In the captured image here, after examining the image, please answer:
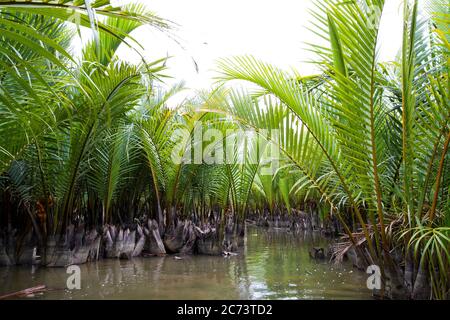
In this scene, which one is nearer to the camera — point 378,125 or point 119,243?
point 378,125

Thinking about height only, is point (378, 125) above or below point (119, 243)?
above

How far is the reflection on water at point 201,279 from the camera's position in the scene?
8.94 ft

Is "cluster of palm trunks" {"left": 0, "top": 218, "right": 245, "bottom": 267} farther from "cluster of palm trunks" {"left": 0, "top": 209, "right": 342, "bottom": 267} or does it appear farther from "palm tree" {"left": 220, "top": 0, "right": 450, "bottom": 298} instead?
"palm tree" {"left": 220, "top": 0, "right": 450, "bottom": 298}

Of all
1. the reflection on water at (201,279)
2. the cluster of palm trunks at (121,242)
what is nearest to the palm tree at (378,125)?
the reflection on water at (201,279)

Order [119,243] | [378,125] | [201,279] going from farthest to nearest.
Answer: [119,243] < [201,279] < [378,125]

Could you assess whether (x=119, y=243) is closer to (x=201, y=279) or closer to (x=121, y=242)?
(x=121, y=242)

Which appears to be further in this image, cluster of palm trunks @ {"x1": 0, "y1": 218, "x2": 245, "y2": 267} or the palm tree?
cluster of palm trunks @ {"x1": 0, "y1": 218, "x2": 245, "y2": 267}

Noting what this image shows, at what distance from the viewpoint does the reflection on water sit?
272 cm

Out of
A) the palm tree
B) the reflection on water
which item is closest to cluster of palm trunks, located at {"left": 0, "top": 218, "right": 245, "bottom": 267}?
the reflection on water

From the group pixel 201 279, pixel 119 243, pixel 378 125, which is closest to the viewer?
pixel 378 125

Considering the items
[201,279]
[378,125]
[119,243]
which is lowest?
[201,279]

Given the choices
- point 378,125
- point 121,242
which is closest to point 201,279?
point 121,242

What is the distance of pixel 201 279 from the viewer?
331 cm

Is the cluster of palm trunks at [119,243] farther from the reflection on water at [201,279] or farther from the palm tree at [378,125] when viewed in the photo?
the palm tree at [378,125]
